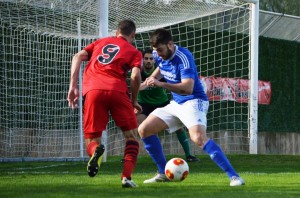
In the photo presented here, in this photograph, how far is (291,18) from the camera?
21719 mm

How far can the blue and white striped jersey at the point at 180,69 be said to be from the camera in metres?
9.40

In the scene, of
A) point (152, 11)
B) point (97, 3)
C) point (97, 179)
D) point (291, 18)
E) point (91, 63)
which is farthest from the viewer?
point (291, 18)

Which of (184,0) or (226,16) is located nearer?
(184,0)

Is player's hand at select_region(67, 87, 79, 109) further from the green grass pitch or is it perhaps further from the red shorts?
the green grass pitch

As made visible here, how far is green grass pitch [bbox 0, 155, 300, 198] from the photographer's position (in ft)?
26.8

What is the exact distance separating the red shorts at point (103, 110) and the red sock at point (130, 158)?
0.57 feet

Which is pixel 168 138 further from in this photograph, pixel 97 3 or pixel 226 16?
pixel 97 3

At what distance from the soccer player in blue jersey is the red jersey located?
322 mm

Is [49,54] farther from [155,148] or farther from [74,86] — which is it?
[74,86]

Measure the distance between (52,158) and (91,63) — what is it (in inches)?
264

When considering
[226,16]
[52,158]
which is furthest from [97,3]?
[226,16]

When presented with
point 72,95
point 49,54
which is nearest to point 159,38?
point 72,95

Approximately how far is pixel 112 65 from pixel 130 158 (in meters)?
1.00

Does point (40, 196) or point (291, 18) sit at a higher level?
point (291, 18)
